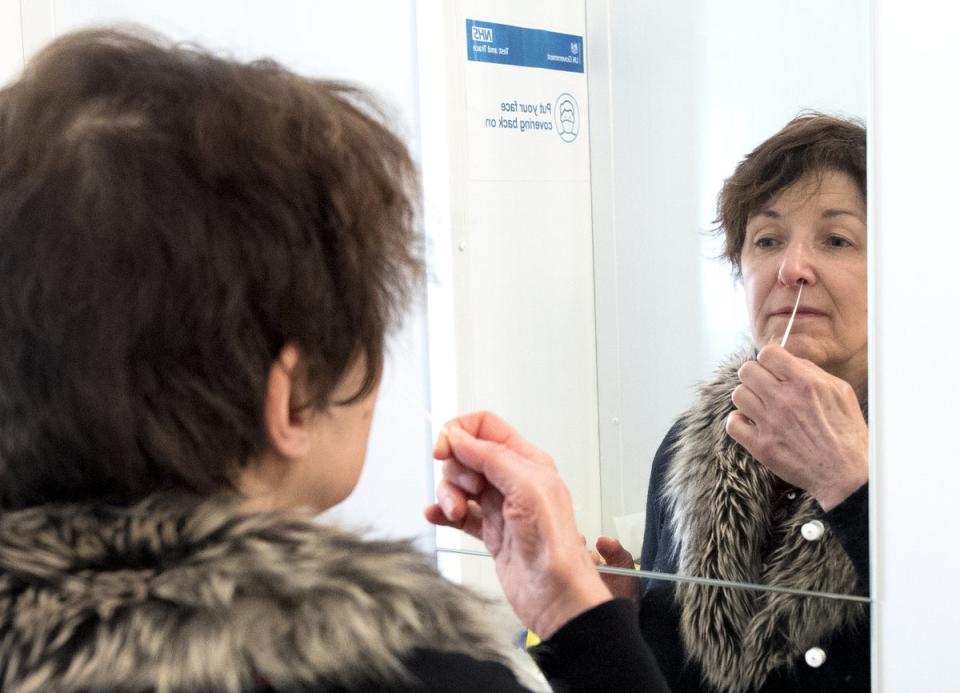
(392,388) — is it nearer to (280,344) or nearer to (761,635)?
(761,635)

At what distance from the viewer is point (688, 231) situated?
45.9 inches

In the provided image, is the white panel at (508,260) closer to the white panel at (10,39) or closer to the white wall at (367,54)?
the white wall at (367,54)

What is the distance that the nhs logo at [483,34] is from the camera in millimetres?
1404

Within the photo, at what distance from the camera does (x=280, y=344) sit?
2.07 feet

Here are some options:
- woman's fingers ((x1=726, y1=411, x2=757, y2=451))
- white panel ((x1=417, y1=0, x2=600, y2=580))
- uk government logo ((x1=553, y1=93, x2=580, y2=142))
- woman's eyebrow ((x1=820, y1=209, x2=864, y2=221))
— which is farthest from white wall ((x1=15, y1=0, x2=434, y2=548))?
woman's eyebrow ((x1=820, y1=209, x2=864, y2=221))

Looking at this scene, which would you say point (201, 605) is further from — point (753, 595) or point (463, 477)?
point (753, 595)

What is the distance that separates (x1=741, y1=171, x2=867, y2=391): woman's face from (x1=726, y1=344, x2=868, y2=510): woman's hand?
2 centimetres

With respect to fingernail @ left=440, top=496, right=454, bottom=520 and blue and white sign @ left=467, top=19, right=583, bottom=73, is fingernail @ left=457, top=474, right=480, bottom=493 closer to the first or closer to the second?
fingernail @ left=440, top=496, right=454, bottom=520

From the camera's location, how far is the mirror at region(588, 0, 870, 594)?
1070 millimetres

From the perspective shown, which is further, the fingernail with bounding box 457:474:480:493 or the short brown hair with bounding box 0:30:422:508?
the fingernail with bounding box 457:474:480:493

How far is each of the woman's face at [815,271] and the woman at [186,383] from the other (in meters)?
0.55

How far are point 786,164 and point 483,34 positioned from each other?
19.6 inches

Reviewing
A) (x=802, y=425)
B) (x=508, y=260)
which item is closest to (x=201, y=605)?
(x=802, y=425)

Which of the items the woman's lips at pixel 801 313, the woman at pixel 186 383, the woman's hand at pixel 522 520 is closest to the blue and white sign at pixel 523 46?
the woman's lips at pixel 801 313
